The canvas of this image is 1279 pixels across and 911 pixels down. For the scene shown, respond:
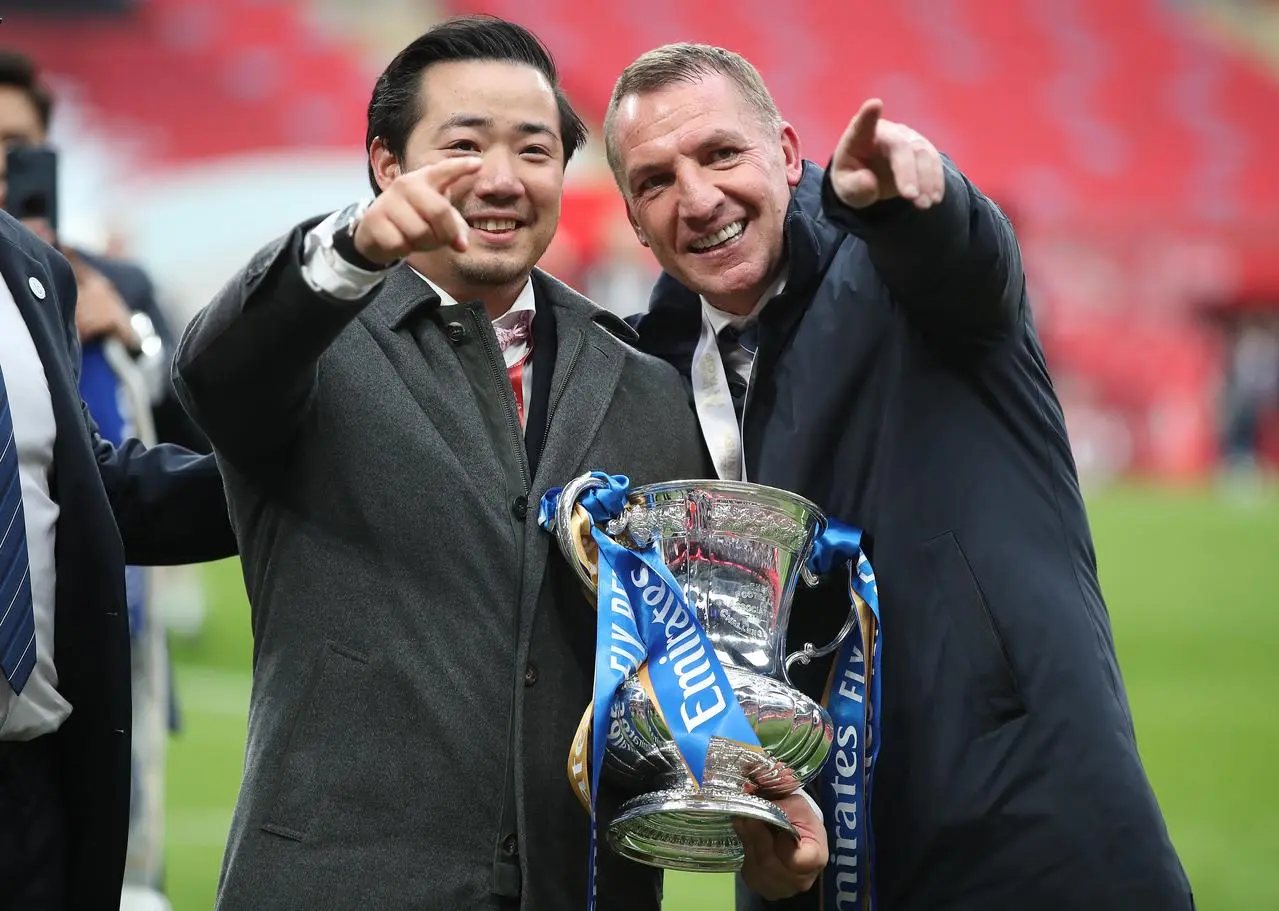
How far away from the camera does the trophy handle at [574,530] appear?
6.84ft

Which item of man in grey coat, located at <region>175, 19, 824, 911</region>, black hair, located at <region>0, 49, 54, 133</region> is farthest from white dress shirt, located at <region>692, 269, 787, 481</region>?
black hair, located at <region>0, 49, 54, 133</region>

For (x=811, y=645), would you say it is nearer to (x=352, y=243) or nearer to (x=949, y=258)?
(x=949, y=258)

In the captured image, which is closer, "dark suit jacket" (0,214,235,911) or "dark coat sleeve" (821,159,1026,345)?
"dark coat sleeve" (821,159,1026,345)

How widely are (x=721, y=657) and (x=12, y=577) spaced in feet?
2.86

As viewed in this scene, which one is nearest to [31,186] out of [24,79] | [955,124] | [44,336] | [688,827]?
[24,79]

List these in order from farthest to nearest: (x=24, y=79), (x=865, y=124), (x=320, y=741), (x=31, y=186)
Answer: (x=24, y=79) → (x=31, y=186) → (x=320, y=741) → (x=865, y=124)

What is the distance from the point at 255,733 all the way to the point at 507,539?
0.40 m

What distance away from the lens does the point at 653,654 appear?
6.64 ft

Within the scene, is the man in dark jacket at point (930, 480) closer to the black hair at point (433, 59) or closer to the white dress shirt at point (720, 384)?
the white dress shirt at point (720, 384)

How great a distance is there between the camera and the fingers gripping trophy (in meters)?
1.96

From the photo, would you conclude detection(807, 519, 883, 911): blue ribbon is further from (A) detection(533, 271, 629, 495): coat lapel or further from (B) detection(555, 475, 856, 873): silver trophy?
A: (A) detection(533, 271, 629, 495): coat lapel

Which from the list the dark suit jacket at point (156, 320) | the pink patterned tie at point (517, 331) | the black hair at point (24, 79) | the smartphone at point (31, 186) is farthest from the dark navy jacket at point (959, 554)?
the black hair at point (24, 79)

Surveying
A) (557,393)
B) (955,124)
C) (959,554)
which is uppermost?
(955,124)

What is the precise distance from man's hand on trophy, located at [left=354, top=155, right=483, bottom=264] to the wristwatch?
0.04ft
